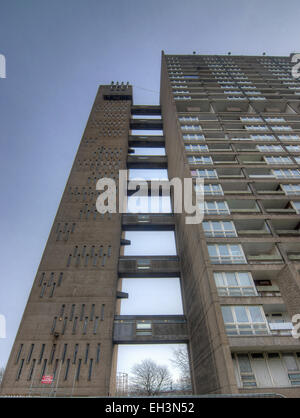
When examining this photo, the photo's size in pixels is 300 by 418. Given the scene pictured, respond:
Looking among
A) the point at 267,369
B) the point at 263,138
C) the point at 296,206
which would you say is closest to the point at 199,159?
the point at 263,138

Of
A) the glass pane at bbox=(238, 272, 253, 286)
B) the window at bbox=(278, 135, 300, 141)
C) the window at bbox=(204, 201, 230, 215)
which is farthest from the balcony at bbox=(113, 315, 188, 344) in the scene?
the window at bbox=(278, 135, 300, 141)

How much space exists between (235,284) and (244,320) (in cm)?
225

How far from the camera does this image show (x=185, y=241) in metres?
22.5

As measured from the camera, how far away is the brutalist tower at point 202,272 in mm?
13062

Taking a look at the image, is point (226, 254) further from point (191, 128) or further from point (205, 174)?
point (191, 128)

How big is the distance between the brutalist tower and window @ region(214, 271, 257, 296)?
0.07 metres

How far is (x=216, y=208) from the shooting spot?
19266 mm

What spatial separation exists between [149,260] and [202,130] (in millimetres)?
17050

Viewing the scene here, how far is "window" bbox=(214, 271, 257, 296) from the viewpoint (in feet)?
47.2

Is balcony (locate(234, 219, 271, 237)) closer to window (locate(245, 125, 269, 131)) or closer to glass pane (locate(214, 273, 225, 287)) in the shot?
glass pane (locate(214, 273, 225, 287))

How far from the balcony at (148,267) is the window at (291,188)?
41.0 ft

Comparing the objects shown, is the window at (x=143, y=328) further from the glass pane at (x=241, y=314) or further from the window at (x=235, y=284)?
the glass pane at (x=241, y=314)

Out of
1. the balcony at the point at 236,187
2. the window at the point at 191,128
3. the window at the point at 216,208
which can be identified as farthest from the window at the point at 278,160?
the window at the point at 191,128
